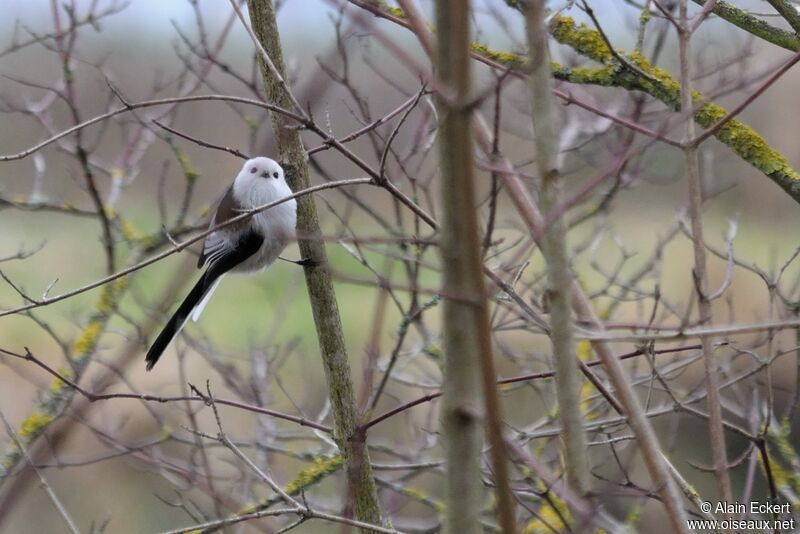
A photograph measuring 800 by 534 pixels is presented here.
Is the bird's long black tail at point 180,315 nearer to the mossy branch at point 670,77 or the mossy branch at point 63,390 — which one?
the mossy branch at point 63,390

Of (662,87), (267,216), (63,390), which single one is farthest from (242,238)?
(662,87)

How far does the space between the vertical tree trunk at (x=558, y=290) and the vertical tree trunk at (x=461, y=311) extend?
0.53ft

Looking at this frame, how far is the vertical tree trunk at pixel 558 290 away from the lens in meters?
0.74

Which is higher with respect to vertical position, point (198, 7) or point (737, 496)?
point (198, 7)

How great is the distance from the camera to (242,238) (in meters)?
2.10

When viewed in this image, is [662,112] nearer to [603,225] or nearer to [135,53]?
[603,225]

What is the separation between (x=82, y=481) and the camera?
4.00 m

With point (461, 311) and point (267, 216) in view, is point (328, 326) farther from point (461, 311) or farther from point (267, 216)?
point (461, 311)

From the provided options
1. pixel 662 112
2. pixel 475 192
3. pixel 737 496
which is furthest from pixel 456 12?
pixel 737 496

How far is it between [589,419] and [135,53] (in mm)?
3344

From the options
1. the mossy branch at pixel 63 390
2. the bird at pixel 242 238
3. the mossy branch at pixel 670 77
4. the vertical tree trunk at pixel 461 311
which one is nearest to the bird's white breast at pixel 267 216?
the bird at pixel 242 238

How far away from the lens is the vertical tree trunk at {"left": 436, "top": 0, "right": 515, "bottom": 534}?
539 mm

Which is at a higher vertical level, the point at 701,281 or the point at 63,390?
the point at 63,390

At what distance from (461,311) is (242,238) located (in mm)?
1586
